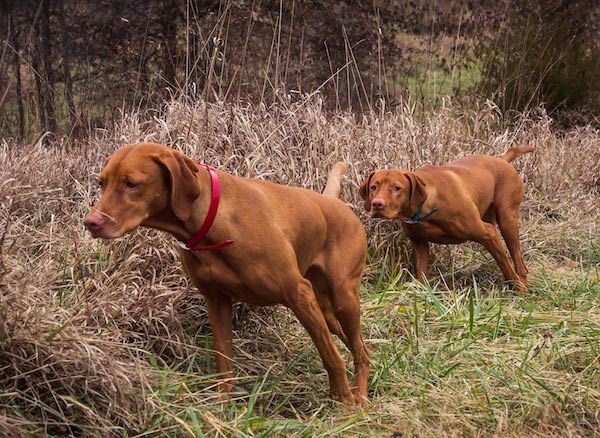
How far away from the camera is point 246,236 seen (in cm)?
331

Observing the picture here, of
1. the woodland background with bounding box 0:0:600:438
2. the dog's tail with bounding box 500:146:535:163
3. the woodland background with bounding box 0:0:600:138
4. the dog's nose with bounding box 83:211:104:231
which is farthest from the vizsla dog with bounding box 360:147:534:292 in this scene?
the woodland background with bounding box 0:0:600:138

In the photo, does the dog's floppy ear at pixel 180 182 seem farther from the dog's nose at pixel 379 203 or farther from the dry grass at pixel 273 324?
the dog's nose at pixel 379 203

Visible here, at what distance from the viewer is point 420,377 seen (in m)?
3.93

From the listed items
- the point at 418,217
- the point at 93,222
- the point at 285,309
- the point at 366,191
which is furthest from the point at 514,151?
the point at 93,222

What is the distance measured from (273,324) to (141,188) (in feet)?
5.48

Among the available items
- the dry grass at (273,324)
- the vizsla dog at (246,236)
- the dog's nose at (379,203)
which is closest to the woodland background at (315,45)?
the dry grass at (273,324)

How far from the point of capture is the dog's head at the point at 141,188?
2.96 metres

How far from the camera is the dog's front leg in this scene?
364 cm

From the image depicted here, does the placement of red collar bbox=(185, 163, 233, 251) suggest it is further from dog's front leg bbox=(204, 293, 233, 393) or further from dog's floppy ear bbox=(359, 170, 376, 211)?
dog's floppy ear bbox=(359, 170, 376, 211)

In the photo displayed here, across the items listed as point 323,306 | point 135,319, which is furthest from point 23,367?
point 323,306

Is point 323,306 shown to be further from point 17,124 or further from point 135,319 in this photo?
point 17,124

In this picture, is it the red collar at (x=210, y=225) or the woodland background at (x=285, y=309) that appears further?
the red collar at (x=210, y=225)

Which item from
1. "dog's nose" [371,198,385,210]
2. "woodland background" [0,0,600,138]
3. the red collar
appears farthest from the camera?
"woodland background" [0,0,600,138]

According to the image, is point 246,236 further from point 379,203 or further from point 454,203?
point 454,203
